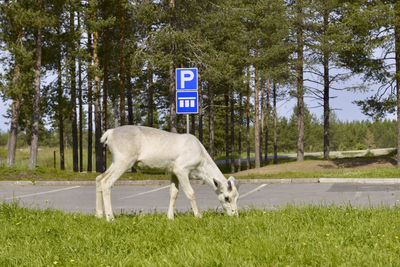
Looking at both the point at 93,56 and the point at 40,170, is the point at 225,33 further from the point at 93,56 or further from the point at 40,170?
the point at 40,170

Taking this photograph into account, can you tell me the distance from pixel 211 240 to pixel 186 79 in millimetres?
7980

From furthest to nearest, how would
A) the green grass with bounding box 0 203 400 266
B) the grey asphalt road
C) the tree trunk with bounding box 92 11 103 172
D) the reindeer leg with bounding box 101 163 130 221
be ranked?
the tree trunk with bounding box 92 11 103 172 → the grey asphalt road → the reindeer leg with bounding box 101 163 130 221 → the green grass with bounding box 0 203 400 266

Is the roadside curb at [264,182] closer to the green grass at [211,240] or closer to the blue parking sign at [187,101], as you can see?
the blue parking sign at [187,101]

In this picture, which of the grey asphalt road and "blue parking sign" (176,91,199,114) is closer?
the grey asphalt road

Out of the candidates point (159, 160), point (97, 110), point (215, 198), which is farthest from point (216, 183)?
point (97, 110)

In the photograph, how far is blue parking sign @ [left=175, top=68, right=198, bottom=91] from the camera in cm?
1230

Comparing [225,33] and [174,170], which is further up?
[225,33]


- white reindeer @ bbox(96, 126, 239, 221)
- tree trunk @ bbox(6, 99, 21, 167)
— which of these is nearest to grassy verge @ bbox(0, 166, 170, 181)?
tree trunk @ bbox(6, 99, 21, 167)

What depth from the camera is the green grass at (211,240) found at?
4195mm

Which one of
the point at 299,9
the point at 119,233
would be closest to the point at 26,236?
the point at 119,233

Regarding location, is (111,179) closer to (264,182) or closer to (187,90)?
(187,90)

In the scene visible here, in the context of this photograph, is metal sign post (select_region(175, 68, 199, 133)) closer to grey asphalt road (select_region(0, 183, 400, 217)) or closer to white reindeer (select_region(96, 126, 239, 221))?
grey asphalt road (select_region(0, 183, 400, 217))

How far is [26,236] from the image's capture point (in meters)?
5.65

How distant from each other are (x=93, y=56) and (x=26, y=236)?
2205 cm
